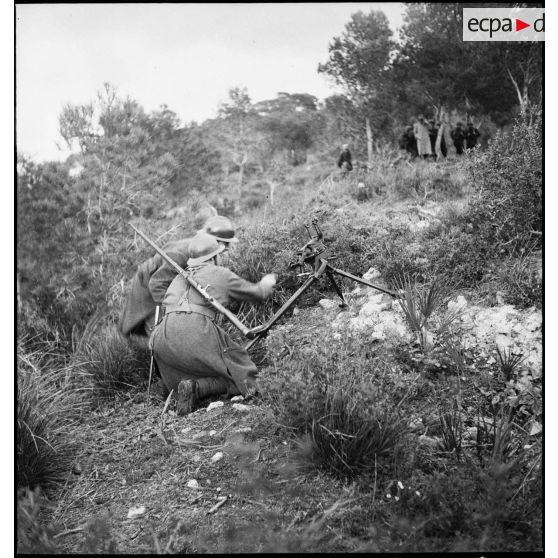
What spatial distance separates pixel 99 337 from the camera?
5375mm

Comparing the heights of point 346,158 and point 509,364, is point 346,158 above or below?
above

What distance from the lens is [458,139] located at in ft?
41.6

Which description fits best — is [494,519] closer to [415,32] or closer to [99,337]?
[99,337]

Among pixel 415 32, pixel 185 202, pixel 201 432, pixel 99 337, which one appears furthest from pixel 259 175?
pixel 201 432

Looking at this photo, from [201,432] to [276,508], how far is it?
1.15 metres

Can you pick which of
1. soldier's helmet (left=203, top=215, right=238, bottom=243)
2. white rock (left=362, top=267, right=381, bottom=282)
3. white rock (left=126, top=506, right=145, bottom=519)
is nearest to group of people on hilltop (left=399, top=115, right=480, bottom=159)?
white rock (left=362, top=267, right=381, bottom=282)

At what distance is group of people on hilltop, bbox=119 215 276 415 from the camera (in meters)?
4.13

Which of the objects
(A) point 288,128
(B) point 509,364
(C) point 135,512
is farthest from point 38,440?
(A) point 288,128

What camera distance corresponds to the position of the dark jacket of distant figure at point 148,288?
15.0 feet

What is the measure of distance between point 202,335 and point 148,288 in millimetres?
971

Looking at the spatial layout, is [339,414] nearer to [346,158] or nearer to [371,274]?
[371,274]

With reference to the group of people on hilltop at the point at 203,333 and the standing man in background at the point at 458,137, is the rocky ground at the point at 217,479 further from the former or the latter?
the standing man in background at the point at 458,137

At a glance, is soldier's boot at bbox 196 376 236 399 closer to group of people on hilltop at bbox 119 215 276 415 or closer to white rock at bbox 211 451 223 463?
group of people on hilltop at bbox 119 215 276 415

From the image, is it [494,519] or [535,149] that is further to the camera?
[535,149]
